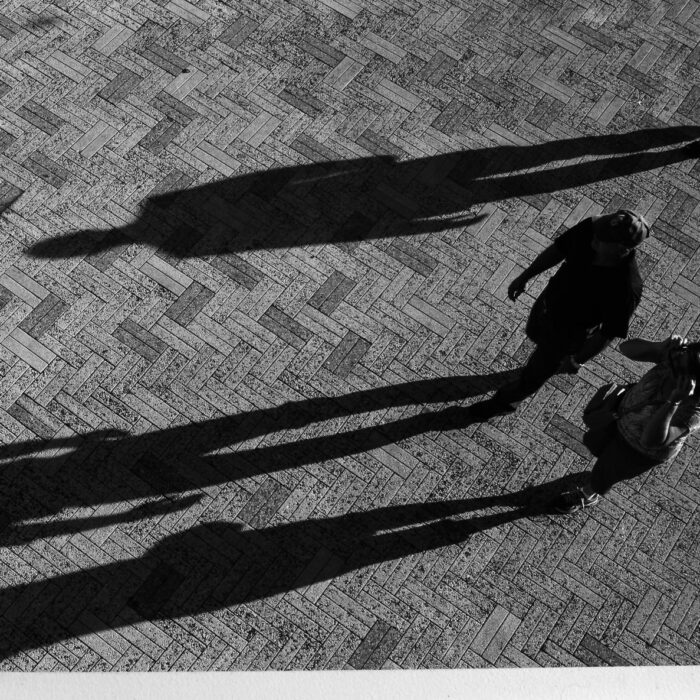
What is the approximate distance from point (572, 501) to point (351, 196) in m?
3.04

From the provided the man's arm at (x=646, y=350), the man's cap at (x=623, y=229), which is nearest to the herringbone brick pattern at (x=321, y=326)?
the man's arm at (x=646, y=350)

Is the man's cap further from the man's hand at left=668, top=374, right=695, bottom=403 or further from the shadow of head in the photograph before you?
the shadow of head

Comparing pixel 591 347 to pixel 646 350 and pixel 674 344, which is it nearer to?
pixel 646 350

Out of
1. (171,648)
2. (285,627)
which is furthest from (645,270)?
(171,648)

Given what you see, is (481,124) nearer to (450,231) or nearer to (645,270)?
(450,231)

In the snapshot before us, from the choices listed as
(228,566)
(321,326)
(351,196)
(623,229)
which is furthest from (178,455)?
(623,229)

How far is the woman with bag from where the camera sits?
153 inches

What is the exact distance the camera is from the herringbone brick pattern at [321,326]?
16.7ft

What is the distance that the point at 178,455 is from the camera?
5.52 metres

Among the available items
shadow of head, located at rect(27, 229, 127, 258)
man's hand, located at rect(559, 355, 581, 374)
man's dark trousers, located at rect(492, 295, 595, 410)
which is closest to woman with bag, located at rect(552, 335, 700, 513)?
man's dark trousers, located at rect(492, 295, 595, 410)

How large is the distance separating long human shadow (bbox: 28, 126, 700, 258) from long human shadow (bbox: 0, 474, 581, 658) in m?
2.04

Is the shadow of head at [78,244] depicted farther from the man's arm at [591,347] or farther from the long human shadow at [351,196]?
the man's arm at [591,347]

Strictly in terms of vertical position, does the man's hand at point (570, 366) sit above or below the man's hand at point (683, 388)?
below

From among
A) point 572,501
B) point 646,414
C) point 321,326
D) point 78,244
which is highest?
point 646,414
